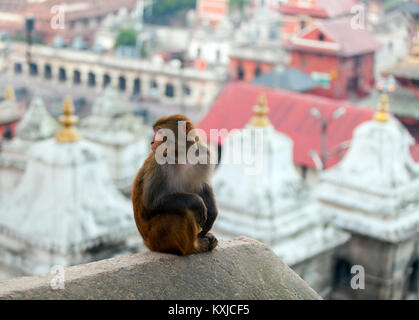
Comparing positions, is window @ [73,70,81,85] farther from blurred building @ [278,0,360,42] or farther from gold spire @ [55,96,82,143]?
gold spire @ [55,96,82,143]

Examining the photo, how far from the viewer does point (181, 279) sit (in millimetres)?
3957

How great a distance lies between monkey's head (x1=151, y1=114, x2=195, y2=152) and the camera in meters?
4.75

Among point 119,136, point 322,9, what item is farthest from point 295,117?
point 322,9

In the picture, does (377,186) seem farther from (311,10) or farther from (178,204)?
(311,10)

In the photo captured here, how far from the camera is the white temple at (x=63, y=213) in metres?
10.6

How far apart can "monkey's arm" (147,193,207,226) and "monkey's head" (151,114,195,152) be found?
1.07 ft

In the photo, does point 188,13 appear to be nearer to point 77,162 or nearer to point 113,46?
point 113,46

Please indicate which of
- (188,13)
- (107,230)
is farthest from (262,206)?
(188,13)

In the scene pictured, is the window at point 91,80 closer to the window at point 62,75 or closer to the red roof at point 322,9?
the window at point 62,75

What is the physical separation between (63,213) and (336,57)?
27.9 metres

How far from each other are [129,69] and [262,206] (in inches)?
1489

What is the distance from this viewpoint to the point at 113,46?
55.4 metres

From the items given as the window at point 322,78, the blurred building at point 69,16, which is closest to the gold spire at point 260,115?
the window at point 322,78

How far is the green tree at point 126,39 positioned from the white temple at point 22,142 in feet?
127
